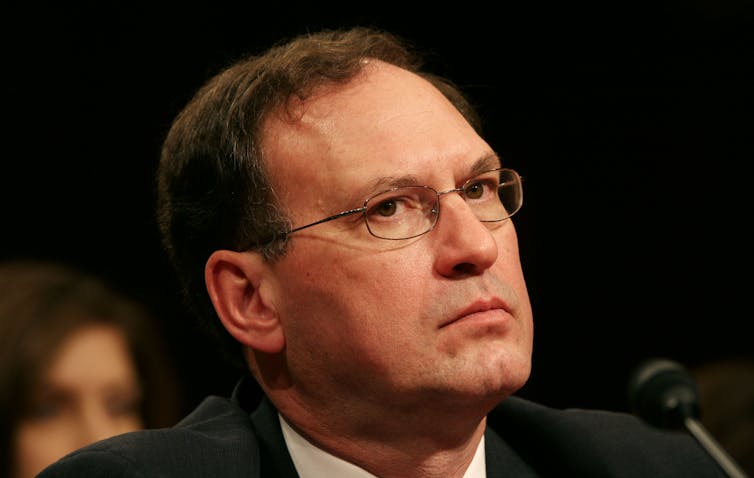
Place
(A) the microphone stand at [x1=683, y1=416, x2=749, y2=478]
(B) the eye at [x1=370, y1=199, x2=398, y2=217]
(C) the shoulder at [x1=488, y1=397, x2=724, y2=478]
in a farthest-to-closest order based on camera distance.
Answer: (C) the shoulder at [x1=488, y1=397, x2=724, y2=478]
(B) the eye at [x1=370, y1=199, x2=398, y2=217]
(A) the microphone stand at [x1=683, y1=416, x2=749, y2=478]

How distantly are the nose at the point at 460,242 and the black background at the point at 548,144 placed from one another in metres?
1.93

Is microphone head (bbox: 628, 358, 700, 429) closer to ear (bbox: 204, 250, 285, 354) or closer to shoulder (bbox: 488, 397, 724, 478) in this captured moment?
shoulder (bbox: 488, 397, 724, 478)

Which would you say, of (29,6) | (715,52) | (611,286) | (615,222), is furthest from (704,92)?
(29,6)

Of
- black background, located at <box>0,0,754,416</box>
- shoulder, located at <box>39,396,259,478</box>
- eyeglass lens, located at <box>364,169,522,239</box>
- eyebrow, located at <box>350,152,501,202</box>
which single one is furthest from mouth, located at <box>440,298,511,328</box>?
black background, located at <box>0,0,754,416</box>

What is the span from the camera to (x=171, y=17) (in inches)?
143

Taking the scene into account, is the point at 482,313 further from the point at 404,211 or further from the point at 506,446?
the point at 506,446

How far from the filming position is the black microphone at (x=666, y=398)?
155 cm

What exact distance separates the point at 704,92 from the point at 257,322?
2890 mm

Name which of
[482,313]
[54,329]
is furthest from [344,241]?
[54,329]

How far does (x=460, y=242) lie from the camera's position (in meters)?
1.87

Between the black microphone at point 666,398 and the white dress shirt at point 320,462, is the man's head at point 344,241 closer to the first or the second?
the white dress shirt at point 320,462

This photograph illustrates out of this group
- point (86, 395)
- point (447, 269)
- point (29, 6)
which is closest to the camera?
point (447, 269)

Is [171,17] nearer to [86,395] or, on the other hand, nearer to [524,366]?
[86,395]

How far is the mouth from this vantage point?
1.84 meters
